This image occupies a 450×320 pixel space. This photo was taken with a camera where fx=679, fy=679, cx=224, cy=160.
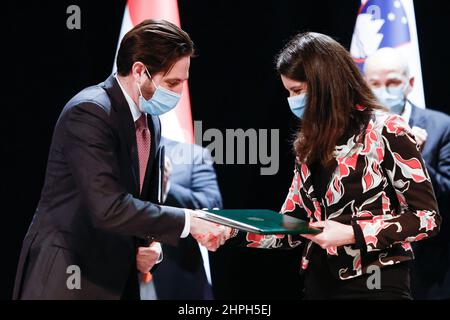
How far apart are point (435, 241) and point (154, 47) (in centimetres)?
192

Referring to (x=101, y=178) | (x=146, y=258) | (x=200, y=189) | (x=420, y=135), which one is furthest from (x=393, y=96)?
(x=101, y=178)

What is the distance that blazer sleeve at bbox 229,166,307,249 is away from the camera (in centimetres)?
226

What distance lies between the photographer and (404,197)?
2006 mm

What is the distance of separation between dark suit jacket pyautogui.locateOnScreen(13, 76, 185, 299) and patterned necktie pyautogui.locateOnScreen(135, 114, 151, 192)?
104 mm

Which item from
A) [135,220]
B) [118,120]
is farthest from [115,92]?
[135,220]

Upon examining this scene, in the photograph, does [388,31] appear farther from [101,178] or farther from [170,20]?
[101,178]

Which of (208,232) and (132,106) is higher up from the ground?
(132,106)

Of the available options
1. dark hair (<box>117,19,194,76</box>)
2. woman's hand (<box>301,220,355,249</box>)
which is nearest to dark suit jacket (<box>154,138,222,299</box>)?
dark hair (<box>117,19,194,76</box>)

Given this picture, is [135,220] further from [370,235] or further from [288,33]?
→ [288,33]

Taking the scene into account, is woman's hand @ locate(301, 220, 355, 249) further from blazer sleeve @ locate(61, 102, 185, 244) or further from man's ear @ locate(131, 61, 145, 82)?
man's ear @ locate(131, 61, 145, 82)

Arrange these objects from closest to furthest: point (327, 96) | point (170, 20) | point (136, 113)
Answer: point (327, 96) → point (136, 113) → point (170, 20)

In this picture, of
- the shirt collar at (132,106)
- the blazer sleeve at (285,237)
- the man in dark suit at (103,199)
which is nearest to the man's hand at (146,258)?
the man in dark suit at (103,199)

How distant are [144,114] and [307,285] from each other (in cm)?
77

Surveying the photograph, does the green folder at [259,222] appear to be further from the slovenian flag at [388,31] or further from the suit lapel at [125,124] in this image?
the slovenian flag at [388,31]
